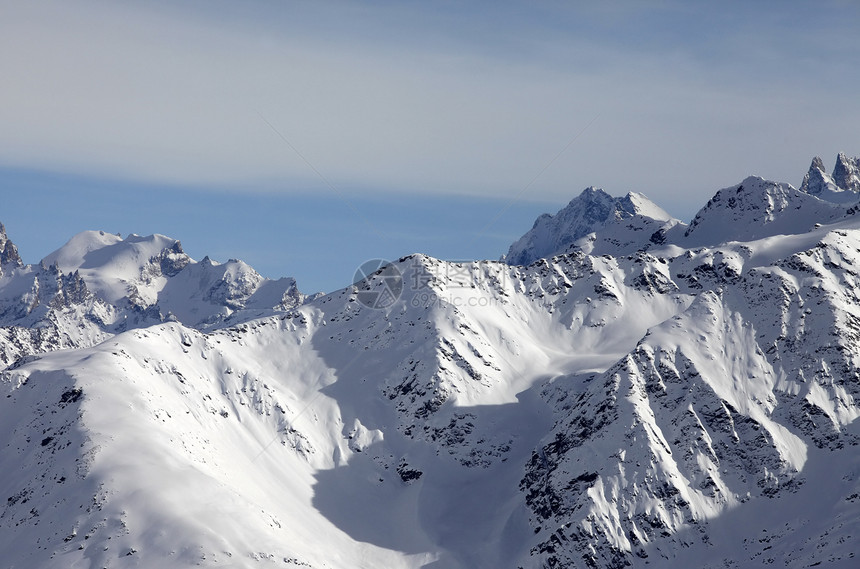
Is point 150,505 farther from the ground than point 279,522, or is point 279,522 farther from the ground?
point 150,505

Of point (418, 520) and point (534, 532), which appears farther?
point (418, 520)

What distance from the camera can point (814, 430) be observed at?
176m

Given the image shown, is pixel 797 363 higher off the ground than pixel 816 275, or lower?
lower

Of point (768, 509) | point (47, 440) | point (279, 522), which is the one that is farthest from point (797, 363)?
point (47, 440)

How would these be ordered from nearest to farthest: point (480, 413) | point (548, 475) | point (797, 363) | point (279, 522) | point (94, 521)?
point (94, 521)
point (279, 522)
point (548, 475)
point (797, 363)
point (480, 413)

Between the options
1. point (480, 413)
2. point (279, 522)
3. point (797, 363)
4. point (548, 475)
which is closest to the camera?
point (279, 522)

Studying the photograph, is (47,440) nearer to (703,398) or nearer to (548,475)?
(548,475)

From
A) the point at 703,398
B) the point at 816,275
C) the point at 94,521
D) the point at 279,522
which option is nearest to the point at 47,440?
the point at 94,521

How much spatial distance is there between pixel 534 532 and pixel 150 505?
65.5 metres

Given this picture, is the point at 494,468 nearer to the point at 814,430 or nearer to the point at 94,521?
the point at 814,430

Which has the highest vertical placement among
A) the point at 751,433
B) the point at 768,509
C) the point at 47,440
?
the point at 47,440

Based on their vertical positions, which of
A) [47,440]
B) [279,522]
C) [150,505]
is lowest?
[279,522]

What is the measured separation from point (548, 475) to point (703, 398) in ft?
108

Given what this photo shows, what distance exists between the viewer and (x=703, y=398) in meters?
179
